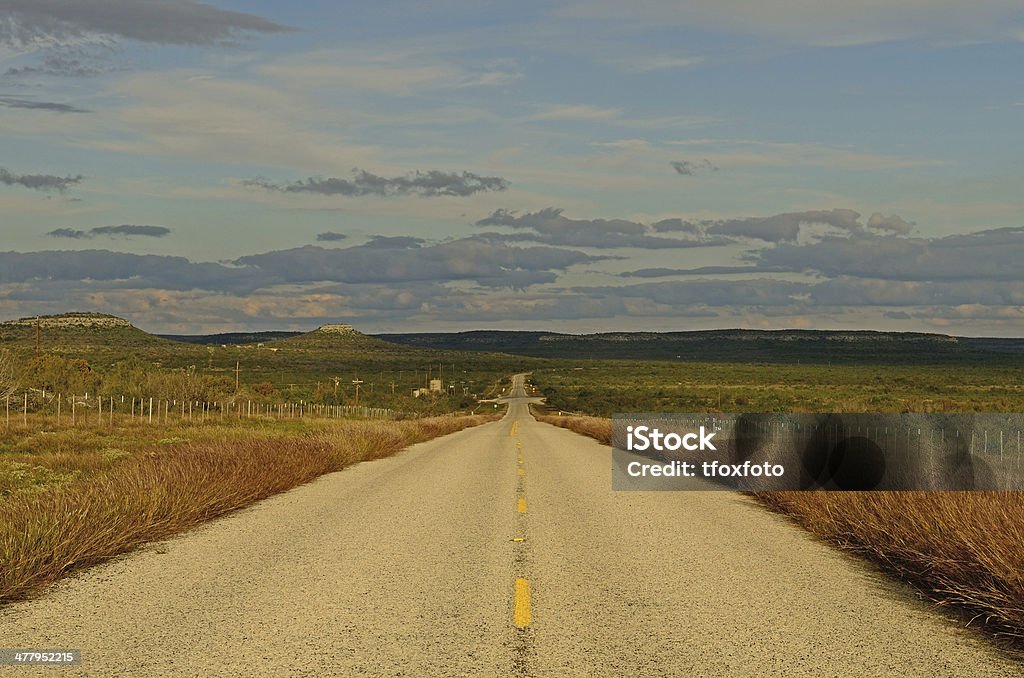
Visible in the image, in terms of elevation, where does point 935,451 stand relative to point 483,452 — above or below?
above

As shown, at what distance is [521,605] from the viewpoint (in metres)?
8.46

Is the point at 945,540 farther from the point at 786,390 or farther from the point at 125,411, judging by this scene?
the point at 786,390

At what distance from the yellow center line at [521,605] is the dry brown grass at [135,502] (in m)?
4.39

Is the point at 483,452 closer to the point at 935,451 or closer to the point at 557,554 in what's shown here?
the point at 935,451

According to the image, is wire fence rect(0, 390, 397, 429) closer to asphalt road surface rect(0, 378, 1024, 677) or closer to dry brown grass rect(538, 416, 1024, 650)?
asphalt road surface rect(0, 378, 1024, 677)

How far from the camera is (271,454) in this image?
67.4ft

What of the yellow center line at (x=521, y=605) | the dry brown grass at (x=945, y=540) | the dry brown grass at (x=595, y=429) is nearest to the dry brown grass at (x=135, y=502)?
the yellow center line at (x=521, y=605)

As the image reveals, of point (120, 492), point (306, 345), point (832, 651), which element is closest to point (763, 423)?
point (120, 492)

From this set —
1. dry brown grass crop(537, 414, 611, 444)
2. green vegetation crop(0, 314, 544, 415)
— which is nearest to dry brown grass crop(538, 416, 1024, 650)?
dry brown grass crop(537, 414, 611, 444)

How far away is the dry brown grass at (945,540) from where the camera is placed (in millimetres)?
7824

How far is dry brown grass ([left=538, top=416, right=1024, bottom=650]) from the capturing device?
7.82 metres

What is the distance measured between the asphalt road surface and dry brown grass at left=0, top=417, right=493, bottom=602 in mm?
367

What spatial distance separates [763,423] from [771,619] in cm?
1805

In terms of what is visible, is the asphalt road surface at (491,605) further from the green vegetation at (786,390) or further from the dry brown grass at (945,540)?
the green vegetation at (786,390)
